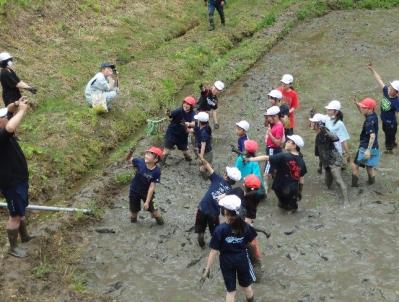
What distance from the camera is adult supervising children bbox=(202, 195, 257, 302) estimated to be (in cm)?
829

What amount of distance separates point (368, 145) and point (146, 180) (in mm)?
5172

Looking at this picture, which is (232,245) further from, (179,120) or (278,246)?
(179,120)

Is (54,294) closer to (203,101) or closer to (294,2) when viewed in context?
(203,101)

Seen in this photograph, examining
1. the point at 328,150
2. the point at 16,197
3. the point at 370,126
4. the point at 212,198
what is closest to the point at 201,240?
the point at 212,198

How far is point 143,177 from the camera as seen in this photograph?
11156 millimetres

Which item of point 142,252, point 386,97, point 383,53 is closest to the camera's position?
point 142,252

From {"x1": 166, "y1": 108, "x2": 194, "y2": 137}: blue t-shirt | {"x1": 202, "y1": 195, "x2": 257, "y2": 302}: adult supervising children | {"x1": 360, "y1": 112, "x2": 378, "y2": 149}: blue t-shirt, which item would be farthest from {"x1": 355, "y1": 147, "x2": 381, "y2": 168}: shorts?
{"x1": 202, "y1": 195, "x2": 257, "y2": 302}: adult supervising children

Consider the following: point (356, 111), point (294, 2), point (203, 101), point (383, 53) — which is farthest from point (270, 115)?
point (294, 2)

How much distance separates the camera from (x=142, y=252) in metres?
11.0

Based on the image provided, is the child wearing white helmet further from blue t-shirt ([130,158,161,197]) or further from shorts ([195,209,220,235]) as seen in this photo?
blue t-shirt ([130,158,161,197])

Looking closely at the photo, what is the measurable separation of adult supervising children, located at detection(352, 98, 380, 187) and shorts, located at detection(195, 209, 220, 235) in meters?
4.09

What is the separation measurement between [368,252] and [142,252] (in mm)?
4350

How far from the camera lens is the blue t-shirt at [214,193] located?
10.2 metres

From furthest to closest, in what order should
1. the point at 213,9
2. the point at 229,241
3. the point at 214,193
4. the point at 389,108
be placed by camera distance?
the point at 213,9, the point at 389,108, the point at 214,193, the point at 229,241
